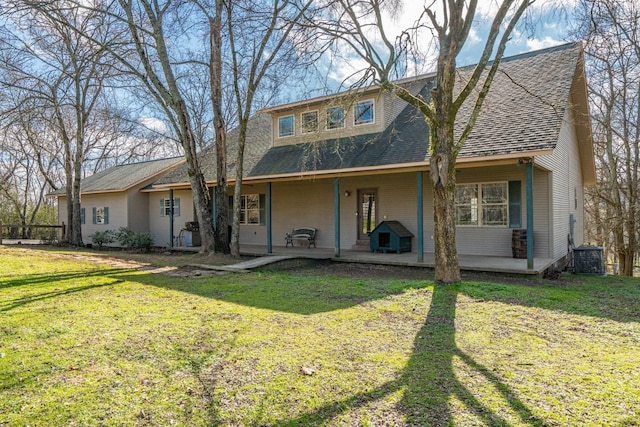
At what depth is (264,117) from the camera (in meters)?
19.2

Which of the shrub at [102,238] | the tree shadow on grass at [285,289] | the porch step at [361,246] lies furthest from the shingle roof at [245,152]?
the tree shadow on grass at [285,289]

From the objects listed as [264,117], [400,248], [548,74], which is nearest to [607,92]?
[548,74]

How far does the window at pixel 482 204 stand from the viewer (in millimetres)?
10891

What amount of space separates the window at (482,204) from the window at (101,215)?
55.3ft

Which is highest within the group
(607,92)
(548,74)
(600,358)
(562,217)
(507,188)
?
(607,92)

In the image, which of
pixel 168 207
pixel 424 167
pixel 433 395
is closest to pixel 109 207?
pixel 168 207

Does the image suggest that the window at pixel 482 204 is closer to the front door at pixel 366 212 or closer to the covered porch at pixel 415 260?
the covered porch at pixel 415 260

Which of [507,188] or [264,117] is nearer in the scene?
[507,188]

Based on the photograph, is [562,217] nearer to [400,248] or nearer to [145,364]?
[400,248]

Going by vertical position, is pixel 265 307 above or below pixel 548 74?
below

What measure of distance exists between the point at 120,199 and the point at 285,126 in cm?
927

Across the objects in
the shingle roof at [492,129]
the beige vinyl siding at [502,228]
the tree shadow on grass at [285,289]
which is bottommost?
the tree shadow on grass at [285,289]

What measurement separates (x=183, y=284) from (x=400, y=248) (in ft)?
20.6

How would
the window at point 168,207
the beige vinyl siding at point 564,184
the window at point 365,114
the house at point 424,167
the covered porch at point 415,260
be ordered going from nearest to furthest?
the covered porch at point 415,260
the house at point 424,167
the beige vinyl siding at point 564,184
the window at point 365,114
the window at point 168,207
